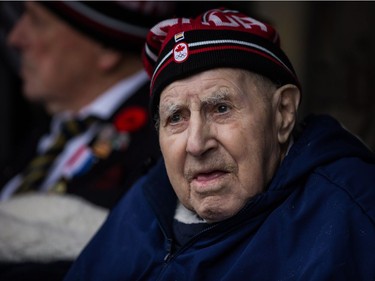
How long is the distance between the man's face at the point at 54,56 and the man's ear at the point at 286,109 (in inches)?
70.2

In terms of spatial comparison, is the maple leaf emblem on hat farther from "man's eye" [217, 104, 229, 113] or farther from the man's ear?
the man's ear

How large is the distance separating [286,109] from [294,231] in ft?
1.38

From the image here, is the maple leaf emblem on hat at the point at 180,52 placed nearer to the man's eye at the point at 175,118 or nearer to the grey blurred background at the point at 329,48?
the man's eye at the point at 175,118

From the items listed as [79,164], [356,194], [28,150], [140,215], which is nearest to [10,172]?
[28,150]

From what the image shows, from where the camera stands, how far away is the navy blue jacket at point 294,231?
1.80 metres

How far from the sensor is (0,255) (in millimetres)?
2709

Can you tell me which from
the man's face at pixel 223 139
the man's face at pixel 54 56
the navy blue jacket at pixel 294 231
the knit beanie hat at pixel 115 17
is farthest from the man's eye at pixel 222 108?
the man's face at pixel 54 56

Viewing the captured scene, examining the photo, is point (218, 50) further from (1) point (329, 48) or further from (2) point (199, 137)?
(1) point (329, 48)

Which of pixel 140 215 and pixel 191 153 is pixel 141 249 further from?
pixel 191 153

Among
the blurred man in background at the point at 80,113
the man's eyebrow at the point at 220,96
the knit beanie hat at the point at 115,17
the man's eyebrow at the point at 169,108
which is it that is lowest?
the blurred man in background at the point at 80,113

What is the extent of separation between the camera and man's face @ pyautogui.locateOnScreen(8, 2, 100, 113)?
3.71 meters

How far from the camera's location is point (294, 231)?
189 centimetres

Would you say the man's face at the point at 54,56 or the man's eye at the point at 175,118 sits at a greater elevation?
the man's eye at the point at 175,118

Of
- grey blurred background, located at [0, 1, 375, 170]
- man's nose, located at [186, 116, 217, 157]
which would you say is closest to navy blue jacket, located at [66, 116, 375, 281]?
man's nose, located at [186, 116, 217, 157]
